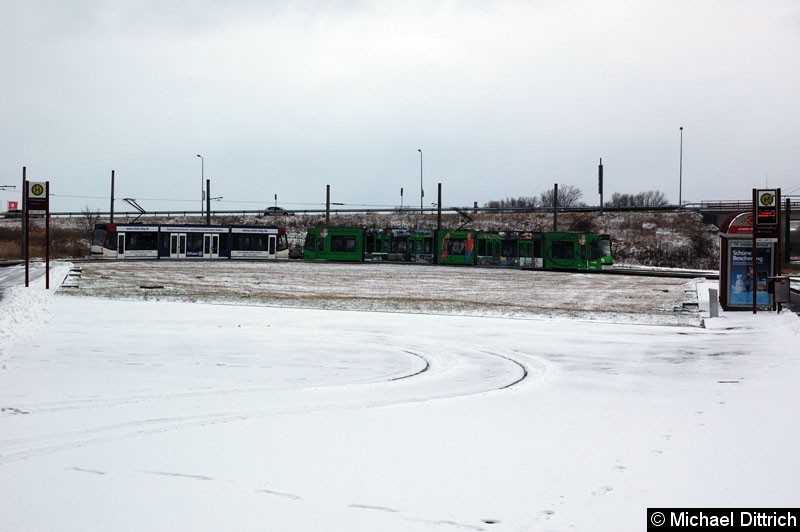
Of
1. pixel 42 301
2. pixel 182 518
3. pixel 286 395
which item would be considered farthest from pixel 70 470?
pixel 42 301

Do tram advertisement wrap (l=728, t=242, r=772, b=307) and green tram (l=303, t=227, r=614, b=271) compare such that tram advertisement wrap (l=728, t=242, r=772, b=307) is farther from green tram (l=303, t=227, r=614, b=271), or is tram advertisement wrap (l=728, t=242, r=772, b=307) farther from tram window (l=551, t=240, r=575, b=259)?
tram window (l=551, t=240, r=575, b=259)

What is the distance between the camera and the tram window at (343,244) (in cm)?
5997

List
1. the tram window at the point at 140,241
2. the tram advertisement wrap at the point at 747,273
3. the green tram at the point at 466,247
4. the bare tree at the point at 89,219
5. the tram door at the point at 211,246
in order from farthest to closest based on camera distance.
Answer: the bare tree at the point at 89,219 → the tram door at the point at 211,246 → the tram window at the point at 140,241 → the green tram at the point at 466,247 → the tram advertisement wrap at the point at 747,273

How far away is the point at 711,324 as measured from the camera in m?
21.0

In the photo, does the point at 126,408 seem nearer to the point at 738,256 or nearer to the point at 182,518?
the point at 182,518

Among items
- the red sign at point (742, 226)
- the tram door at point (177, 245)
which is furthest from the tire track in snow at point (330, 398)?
the tram door at point (177, 245)

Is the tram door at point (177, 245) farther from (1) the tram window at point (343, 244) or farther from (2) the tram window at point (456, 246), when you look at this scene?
(2) the tram window at point (456, 246)

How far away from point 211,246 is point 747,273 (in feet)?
143

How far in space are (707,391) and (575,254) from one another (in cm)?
4257

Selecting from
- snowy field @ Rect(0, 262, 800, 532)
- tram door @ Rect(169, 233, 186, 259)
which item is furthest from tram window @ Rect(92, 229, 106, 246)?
snowy field @ Rect(0, 262, 800, 532)

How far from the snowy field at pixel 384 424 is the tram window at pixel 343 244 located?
39.6m

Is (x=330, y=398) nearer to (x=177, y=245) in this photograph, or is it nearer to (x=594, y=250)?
(x=594, y=250)

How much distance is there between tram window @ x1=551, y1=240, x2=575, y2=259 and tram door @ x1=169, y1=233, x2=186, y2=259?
26885 millimetres

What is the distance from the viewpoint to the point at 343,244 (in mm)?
60156
